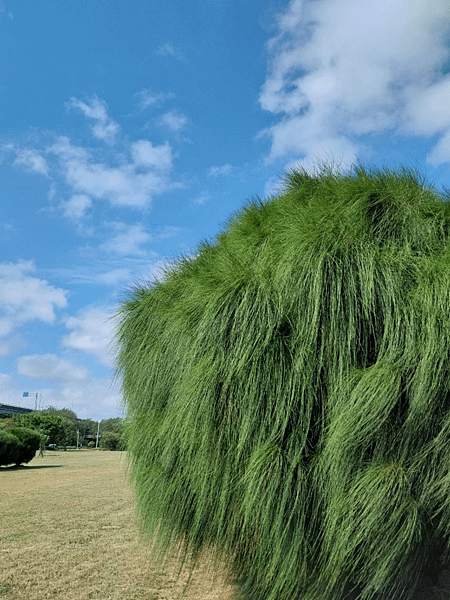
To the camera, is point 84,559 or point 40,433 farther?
point 40,433

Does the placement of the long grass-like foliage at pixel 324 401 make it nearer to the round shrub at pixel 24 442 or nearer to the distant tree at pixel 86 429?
the round shrub at pixel 24 442

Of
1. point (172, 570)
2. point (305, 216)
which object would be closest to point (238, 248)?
point (305, 216)

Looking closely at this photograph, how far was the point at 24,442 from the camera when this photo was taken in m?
17.3

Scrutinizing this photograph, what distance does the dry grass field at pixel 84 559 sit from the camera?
12.6 feet

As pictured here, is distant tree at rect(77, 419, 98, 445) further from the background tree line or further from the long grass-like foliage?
the long grass-like foliage

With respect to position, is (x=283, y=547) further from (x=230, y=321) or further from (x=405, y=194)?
(x=405, y=194)

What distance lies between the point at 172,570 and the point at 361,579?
8.35 feet

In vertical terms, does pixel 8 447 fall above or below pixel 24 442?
below

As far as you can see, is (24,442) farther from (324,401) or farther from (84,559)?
(324,401)

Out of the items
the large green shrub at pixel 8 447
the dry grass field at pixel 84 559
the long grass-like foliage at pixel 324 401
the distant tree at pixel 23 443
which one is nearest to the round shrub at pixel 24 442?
the distant tree at pixel 23 443

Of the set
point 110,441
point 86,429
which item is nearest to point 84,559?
point 110,441

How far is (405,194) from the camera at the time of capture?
2867 mm

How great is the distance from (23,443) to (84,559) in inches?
547

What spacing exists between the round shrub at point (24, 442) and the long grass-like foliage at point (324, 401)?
16.0 meters
